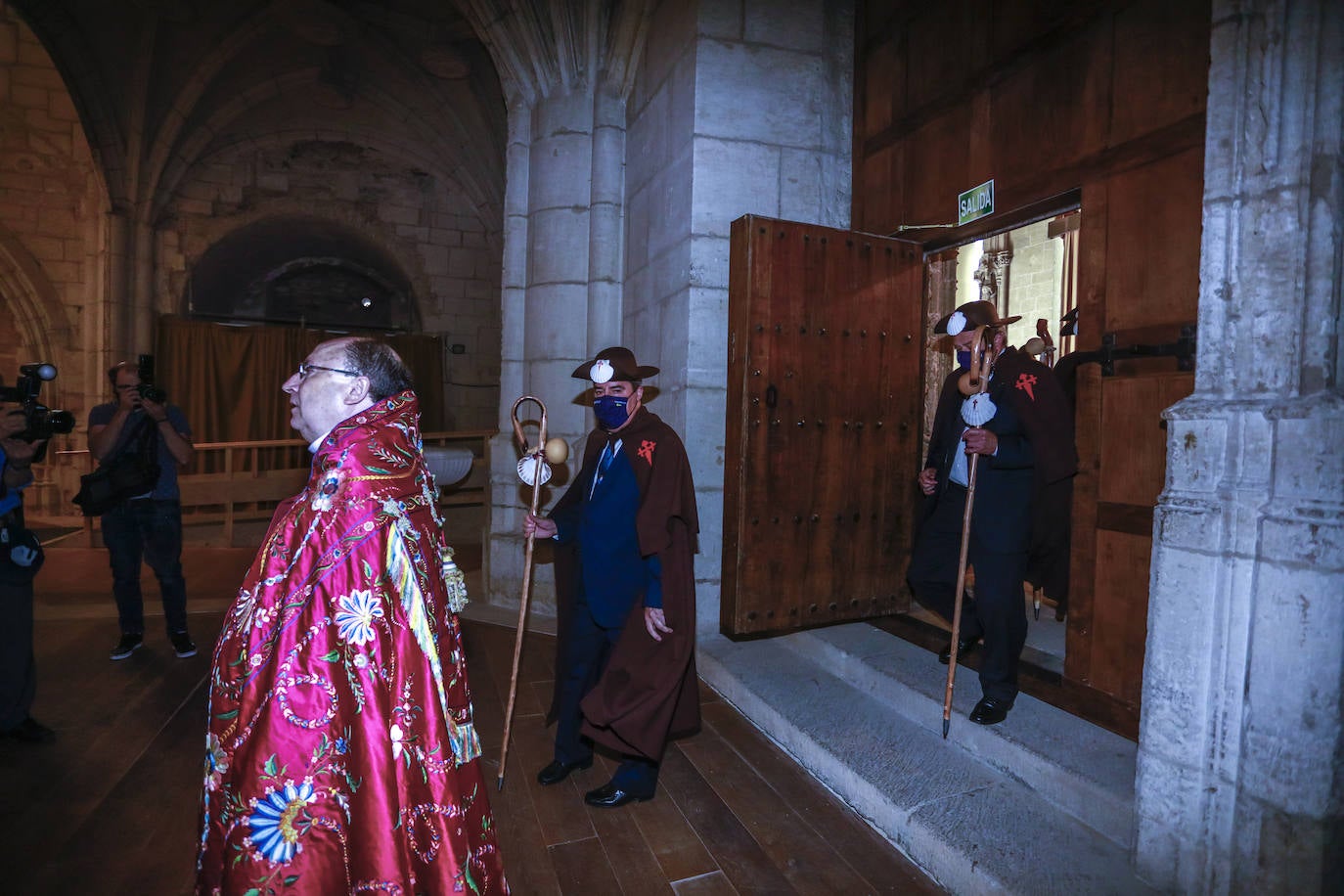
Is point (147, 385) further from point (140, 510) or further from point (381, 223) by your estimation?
point (381, 223)

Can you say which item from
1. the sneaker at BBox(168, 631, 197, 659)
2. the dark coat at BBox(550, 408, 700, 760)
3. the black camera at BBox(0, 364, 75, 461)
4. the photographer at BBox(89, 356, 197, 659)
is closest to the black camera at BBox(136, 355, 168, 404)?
the photographer at BBox(89, 356, 197, 659)

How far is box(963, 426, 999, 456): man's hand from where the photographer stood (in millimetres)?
2787

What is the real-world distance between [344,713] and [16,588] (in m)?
2.61

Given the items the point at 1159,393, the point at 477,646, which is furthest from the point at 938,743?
the point at 477,646

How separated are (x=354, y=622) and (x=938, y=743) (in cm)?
229

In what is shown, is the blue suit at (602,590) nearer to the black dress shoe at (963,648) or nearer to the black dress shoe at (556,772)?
the black dress shoe at (556,772)

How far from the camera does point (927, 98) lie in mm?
3787

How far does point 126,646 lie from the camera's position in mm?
4266

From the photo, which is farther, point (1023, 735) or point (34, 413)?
point (34, 413)

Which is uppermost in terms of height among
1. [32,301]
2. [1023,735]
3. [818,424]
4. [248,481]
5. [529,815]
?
[32,301]

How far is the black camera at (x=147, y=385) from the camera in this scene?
4.06 m

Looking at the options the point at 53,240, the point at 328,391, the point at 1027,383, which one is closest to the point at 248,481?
the point at 53,240

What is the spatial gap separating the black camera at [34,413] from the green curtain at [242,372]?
7339 mm

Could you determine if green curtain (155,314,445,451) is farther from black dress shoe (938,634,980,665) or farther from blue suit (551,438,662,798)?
black dress shoe (938,634,980,665)
